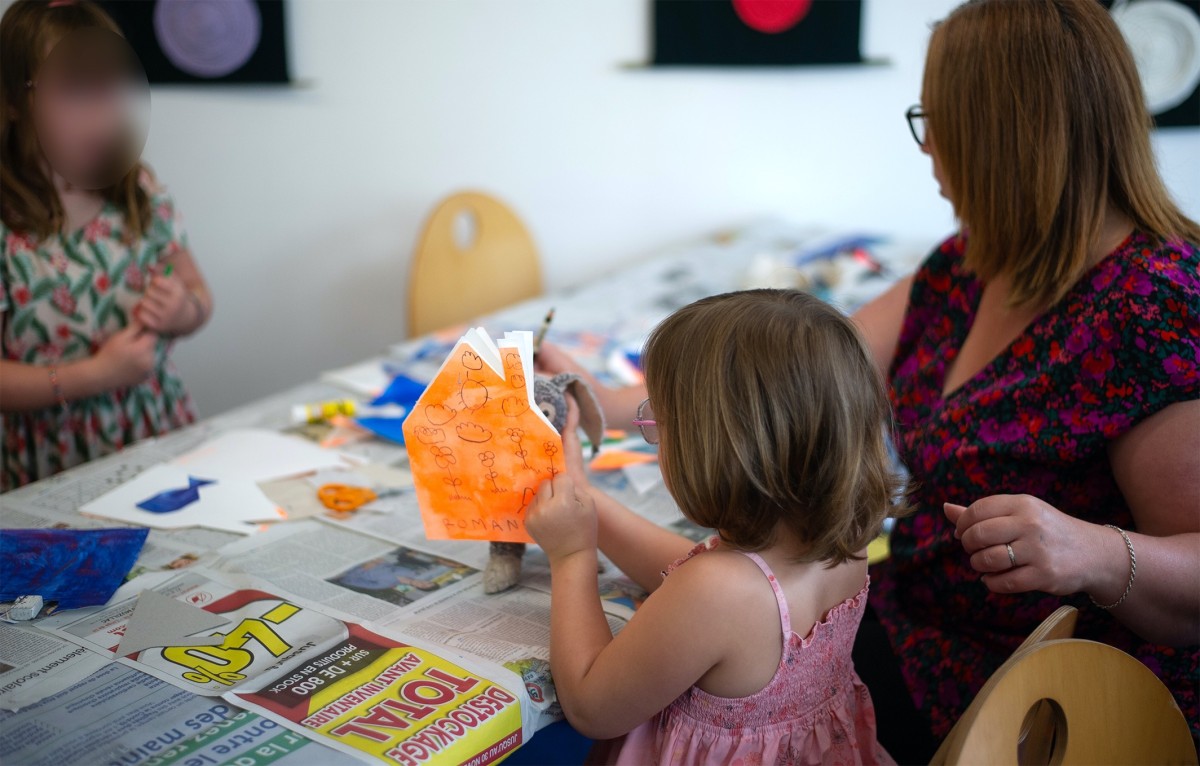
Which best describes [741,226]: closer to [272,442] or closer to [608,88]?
[608,88]

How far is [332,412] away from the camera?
1.56 metres

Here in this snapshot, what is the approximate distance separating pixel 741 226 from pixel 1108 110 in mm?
1858

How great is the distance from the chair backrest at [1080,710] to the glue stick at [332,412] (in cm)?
104

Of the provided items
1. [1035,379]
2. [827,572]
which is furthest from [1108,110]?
[827,572]

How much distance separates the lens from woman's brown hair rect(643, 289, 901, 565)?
808 millimetres

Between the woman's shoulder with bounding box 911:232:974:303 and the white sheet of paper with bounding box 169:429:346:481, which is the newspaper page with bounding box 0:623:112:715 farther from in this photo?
the woman's shoulder with bounding box 911:232:974:303

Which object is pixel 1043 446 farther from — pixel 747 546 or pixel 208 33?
pixel 208 33

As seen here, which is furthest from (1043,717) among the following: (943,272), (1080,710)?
(943,272)

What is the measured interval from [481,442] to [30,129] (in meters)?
1.02

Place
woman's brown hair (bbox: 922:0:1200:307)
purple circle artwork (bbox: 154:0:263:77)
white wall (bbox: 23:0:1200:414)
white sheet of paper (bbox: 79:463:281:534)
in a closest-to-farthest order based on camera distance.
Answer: woman's brown hair (bbox: 922:0:1200:307)
white sheet of paper (bbox: 79:463:281:534)
white wall (bbox: 23:0:1200:414)
purple circle artwork (bbox: 154:0:263:77)

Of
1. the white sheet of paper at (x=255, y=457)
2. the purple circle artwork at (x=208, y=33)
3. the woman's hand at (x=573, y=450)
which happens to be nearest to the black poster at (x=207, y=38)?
the purple circle artwork at (x=208, y=33)

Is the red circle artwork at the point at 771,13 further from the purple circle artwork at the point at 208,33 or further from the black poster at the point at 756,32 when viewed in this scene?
the purple circle artwork at the point at 208,33

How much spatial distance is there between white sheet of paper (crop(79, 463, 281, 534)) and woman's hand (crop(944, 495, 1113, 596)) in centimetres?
80

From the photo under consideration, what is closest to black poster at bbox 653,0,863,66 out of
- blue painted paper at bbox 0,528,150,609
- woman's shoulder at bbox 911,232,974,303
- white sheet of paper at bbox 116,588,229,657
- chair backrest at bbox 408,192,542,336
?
chair backrest at bbox 408,192,542,336
